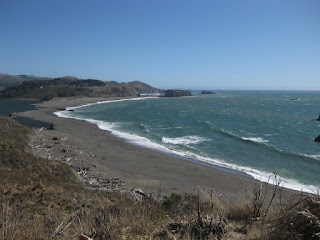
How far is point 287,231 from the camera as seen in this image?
4.15 metres

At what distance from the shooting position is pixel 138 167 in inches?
856

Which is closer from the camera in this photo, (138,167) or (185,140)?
(138,167)

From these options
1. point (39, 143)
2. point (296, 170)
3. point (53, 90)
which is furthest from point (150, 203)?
point (53, 90)

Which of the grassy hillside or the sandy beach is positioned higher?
the grassy hillside

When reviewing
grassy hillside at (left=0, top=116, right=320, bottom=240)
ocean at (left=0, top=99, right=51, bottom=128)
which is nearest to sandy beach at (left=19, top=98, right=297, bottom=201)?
grassy hillside at (left=0, top=116, right=320, bottom=240)

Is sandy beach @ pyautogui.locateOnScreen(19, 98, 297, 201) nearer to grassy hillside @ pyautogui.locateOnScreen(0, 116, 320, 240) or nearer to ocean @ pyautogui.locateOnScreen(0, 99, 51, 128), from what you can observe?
grassy hillside @ pyautogui.locateOnScreen(0, 116, 320, 240)

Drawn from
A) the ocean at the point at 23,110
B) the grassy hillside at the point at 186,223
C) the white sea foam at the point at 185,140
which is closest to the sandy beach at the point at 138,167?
the white sea foam at the point at 185,140

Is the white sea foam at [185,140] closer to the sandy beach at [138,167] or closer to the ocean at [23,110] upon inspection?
the sandy beach at [138,167]

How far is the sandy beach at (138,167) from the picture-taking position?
1719 cm

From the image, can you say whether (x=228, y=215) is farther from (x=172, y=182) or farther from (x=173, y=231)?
(x=172, y=182)

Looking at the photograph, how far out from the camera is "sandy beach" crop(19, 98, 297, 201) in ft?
56.4

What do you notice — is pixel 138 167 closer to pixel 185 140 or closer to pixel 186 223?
pixel 185 140

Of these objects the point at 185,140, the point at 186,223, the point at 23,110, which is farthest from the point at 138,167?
the point at 23,110

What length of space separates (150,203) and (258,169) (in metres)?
17.6
